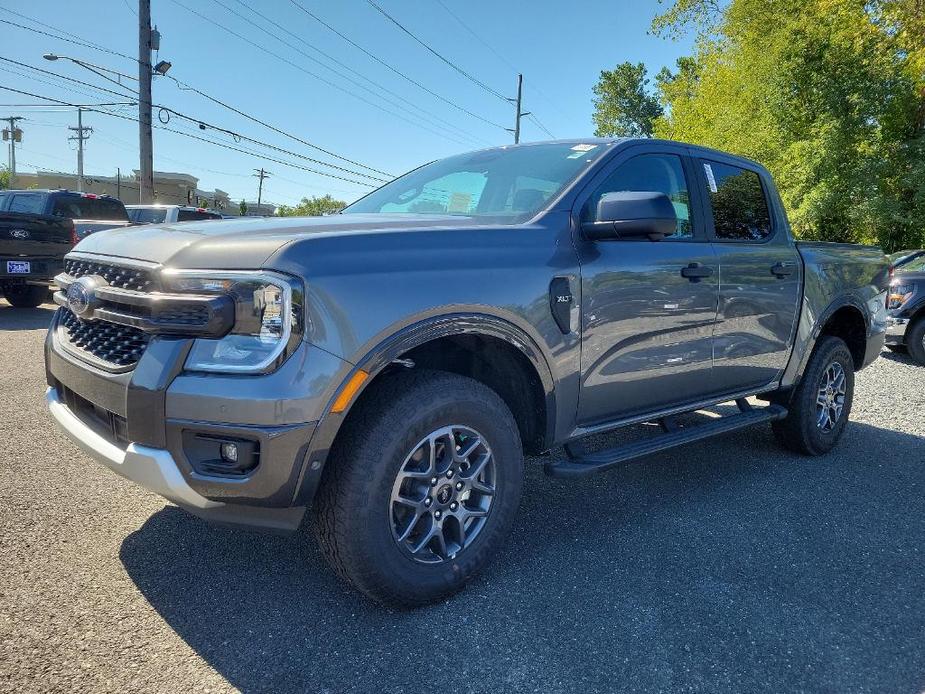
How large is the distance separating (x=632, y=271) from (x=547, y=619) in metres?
1.51

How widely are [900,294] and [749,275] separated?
22.2 feet

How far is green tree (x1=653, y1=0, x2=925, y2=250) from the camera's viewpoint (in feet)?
60.4

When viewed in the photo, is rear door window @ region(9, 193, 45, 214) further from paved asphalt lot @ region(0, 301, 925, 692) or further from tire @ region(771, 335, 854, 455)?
tire @ region(771, 335, 854, 455)

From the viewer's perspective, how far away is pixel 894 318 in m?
→ 8.92

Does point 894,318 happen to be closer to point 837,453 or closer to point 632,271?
point 837,453

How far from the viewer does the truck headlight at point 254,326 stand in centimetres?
199

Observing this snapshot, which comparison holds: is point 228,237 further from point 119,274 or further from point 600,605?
point 600,605

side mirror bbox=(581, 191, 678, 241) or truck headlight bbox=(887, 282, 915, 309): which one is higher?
side mirror bbox=(581, 191, 678, 241)

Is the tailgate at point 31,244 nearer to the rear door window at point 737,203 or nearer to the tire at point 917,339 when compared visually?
the rear door window at point 737,203

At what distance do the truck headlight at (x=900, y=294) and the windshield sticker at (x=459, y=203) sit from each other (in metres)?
7.84

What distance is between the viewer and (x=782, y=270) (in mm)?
3943

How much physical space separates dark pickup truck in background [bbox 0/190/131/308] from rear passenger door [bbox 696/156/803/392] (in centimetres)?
856

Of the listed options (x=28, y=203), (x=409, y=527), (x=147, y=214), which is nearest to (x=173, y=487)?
(x=409, y=527)

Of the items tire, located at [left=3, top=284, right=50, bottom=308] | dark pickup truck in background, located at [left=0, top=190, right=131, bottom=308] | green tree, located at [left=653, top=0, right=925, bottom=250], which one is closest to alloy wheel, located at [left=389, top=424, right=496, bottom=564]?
dark pickup truck in background, located at [left=0, top=190, right=131, bottom=308]
